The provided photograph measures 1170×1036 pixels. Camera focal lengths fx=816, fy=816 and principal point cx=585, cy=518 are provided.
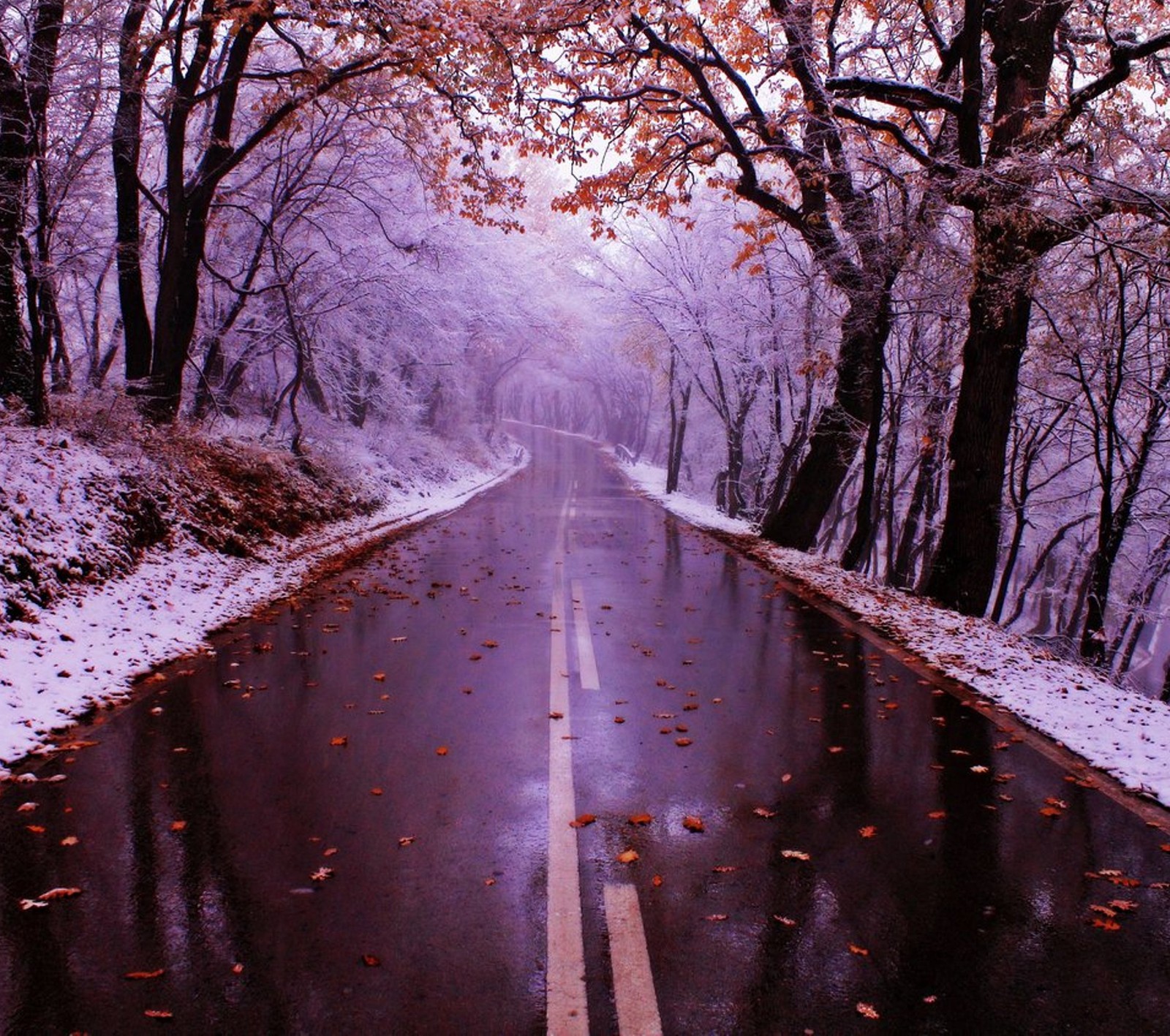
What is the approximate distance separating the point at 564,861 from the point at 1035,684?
17.6ft

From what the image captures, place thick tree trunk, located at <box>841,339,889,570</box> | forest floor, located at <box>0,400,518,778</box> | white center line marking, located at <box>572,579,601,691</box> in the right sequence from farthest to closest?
thick tree trunk, located at <box>841,339,889,570</box>
white center line marking, located at <box>572,579,601,691</box>
forest floor, located at <box>0,400,518,778</box>

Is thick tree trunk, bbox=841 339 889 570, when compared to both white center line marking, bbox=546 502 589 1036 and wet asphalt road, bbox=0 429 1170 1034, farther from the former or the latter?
white center line marking, bbox=546 502 589 1036

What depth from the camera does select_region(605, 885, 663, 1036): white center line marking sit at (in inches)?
115

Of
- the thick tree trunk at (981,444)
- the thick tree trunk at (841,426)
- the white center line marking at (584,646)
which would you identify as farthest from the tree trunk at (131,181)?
the thick tree trunk at (981,444)

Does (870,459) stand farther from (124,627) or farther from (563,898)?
(563,898)

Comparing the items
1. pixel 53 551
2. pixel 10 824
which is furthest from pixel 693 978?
pixel 53 551

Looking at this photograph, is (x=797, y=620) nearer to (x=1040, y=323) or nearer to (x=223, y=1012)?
(x=223, y=1012)

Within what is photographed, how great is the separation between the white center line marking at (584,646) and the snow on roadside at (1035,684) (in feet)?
10.9

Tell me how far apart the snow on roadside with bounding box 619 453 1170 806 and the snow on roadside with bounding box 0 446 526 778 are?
23.6 feet

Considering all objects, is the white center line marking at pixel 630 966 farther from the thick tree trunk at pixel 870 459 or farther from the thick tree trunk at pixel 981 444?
the thick tree trunk at pixel 870 459

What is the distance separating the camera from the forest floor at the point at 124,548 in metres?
6.72

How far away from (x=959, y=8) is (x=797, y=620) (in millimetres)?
10861

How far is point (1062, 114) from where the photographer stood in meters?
9.13

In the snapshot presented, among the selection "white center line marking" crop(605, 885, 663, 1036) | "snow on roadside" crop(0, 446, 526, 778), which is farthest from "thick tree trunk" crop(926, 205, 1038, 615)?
"snow on roadside" crop(0, 446, 526, 778)
